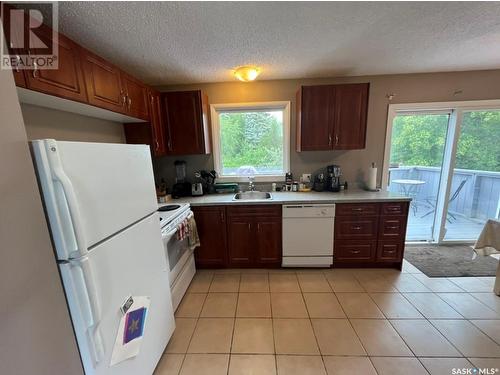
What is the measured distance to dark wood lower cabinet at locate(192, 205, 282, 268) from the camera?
252 centimetres

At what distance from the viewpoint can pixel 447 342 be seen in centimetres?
162

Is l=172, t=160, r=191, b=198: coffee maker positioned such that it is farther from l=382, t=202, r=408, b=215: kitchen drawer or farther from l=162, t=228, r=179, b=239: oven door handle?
l=382, t=202, r=408, b=215: kitchen drawer

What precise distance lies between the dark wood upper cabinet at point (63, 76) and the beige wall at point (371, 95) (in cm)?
155

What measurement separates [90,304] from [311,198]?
2.18 m

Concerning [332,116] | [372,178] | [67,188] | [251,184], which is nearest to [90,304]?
[67,188]

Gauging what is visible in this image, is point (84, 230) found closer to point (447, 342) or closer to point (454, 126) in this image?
point (447, 342)

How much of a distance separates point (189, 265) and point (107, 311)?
151 centimetres

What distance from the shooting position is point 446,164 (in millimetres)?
2955

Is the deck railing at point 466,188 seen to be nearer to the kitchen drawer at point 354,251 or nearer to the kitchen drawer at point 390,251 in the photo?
the kitchen drawer at point 390,251

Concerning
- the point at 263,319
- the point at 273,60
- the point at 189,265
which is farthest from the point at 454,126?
the point at 189,265

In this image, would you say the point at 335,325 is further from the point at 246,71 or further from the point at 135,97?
the point at 135,97

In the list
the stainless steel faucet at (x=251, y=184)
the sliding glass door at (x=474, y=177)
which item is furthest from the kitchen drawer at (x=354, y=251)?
the sliding glass door at (x=474, y=177)

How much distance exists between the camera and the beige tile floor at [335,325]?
1.49 meters

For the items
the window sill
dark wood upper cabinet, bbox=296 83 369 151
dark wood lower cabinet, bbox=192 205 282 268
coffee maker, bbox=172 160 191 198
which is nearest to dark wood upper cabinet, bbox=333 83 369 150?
dark wood upper cabinet, bbox=296 83 369 151
